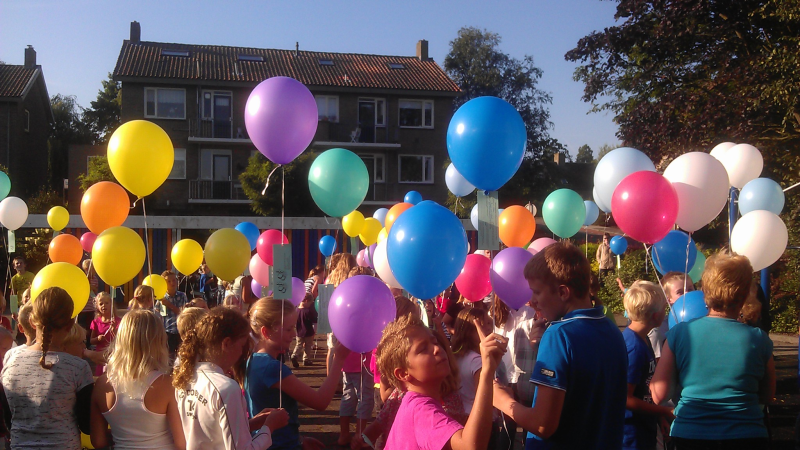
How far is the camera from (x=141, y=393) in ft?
8.50

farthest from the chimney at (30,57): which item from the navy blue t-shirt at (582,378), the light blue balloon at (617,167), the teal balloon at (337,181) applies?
the navy blue t-shirt at (582,378)

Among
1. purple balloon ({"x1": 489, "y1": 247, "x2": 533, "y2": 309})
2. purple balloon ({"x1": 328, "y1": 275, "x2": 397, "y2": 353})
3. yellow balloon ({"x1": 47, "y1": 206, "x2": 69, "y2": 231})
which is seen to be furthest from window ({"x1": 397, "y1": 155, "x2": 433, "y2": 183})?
purple balloon ({"x1": 328, "y1": 275, "x2": 397, "y2": 353})

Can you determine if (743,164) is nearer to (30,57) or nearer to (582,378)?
(582,378)

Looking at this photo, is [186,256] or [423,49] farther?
[423,49]

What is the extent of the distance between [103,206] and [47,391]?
3334 mm

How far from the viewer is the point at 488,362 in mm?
2002

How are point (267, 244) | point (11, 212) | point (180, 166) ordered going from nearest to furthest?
Result: point (267, 244) → point (11, 212) → point (180, 166)

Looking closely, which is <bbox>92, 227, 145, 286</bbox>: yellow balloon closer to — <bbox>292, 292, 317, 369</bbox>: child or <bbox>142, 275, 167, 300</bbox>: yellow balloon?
<bbox>142, 275, 167, 300</bbox>: yellow balloon

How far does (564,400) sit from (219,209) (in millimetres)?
23681

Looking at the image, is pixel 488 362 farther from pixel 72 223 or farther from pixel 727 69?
pixel 72 223

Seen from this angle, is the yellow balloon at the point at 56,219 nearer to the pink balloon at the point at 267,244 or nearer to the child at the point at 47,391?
the pink balloon at the point at 267,244

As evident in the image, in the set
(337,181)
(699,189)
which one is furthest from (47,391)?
(699,189)

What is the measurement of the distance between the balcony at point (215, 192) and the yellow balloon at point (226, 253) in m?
19.0

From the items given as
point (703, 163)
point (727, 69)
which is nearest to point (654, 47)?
point (727, 69)
